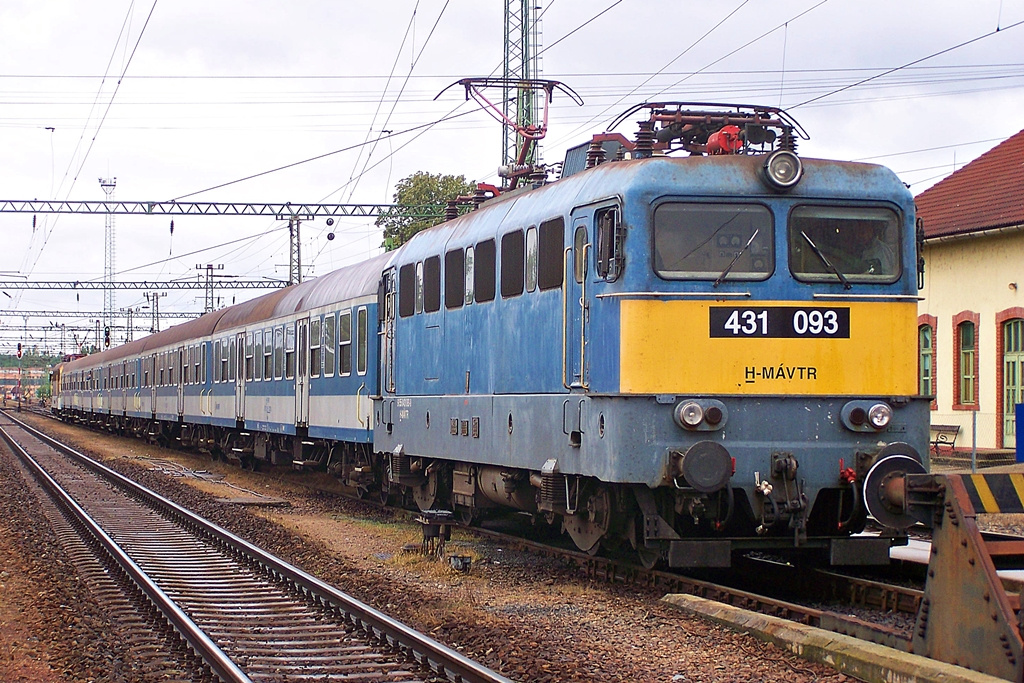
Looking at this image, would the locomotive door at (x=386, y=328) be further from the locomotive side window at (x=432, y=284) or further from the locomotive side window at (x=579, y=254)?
the locomotive side window at (x=579, y=254)

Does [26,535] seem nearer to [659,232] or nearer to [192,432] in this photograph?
[659,232]

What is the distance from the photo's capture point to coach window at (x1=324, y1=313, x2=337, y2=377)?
790 inches

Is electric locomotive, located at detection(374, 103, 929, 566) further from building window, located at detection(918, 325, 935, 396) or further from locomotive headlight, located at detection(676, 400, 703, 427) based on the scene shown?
building window, located at detection(918, 325, 935, 396)

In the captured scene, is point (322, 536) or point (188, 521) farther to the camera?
point (188, 521)

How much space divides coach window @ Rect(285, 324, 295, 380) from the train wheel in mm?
11814

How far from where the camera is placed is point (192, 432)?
34594 millimetres

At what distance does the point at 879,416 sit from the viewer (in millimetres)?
10008

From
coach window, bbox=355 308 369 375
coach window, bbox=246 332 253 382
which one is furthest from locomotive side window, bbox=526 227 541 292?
coach window, bbox=246 332 253 382

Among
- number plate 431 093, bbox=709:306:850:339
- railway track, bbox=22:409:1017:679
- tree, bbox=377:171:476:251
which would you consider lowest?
railway track, bbox=22:409:1017:679

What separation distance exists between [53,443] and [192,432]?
32.4ft

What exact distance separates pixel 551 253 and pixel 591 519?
224 cm

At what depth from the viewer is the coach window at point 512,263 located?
12.0 metres

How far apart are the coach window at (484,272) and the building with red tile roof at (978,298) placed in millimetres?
15313

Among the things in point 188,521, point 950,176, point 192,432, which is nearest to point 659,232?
point 188,521
